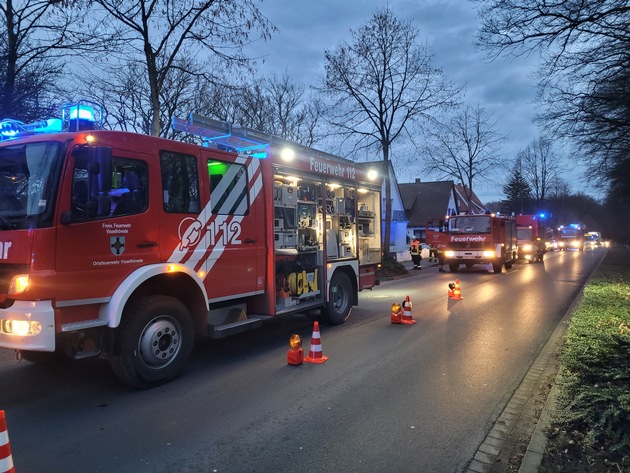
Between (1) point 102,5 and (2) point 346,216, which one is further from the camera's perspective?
(1) point 102,5

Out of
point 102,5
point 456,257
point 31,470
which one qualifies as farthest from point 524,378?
point 456,257

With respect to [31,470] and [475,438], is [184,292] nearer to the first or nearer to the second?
[31,470]

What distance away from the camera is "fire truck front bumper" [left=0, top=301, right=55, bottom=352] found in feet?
13.7

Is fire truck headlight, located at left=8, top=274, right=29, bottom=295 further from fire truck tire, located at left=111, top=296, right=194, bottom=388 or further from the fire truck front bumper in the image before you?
fire truck tire, located at left=111, top=296, right=194, bottom=388

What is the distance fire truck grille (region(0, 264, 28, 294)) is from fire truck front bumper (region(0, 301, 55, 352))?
199 mm

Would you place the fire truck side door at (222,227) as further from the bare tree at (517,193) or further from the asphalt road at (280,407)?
the bare tree at (517,193)

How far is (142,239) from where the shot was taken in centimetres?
510

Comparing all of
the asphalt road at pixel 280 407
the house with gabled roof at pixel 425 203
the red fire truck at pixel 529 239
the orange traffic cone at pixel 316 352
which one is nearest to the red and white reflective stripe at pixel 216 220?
the asphalt road at pixel 280 407

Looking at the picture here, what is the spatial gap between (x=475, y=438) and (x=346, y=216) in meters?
5.66

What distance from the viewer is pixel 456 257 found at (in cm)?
2027

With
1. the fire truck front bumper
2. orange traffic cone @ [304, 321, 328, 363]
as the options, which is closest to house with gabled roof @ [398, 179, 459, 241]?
orange traffic cone @ [304, 321, 328, 363]

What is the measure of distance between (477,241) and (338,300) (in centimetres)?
1261

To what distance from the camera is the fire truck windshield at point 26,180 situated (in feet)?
14.4

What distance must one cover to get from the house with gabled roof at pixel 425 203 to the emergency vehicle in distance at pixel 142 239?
128 feet
